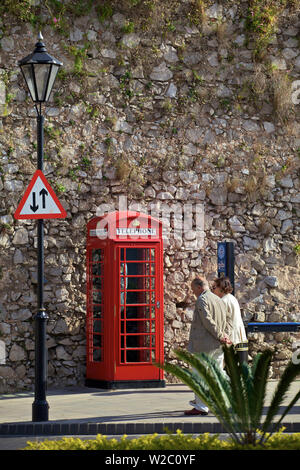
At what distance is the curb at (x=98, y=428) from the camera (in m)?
8.98

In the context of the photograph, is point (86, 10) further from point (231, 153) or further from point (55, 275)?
point (55, 275)

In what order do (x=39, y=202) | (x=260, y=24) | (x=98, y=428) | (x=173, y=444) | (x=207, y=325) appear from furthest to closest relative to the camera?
(x=260, y=24)
(x=207, y=325)
(x=39, y=202)
(x=98, y=428)
(x=173, y=444)

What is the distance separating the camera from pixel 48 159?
1253 cm

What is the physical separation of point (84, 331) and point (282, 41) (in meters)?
5.94

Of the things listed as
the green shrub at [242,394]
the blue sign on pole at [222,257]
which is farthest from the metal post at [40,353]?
the green shrub at [242,394]

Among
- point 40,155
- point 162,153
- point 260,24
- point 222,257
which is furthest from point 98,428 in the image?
point 260,24

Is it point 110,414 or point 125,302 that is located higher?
point 125,302

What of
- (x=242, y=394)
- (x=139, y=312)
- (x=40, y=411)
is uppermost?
(x=139, y=312)

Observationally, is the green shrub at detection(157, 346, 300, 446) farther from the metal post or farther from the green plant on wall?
the green plant on wall

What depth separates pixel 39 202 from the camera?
32.0 ft

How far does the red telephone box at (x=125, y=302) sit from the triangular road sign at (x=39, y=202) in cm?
217

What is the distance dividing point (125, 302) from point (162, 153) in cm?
271

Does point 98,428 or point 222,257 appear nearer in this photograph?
point 98,428

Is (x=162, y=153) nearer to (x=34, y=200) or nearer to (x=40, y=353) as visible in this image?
(x=34, y=200)
